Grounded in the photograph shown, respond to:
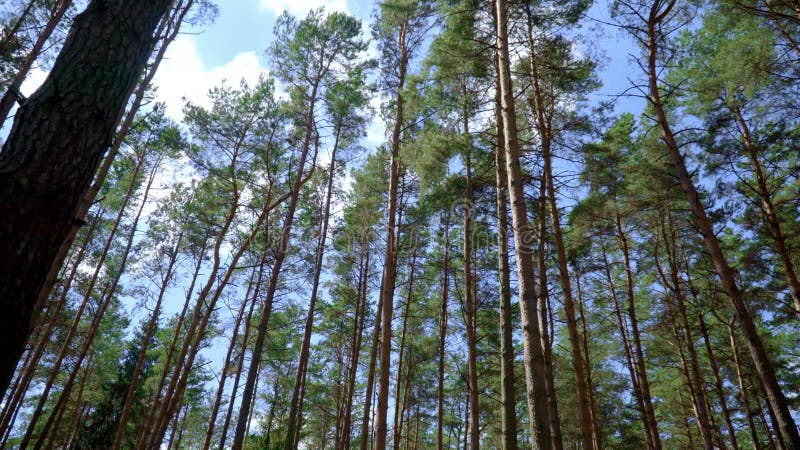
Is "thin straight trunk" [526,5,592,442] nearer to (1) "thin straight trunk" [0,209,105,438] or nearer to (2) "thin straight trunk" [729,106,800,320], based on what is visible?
(2) "thin straight trunk" [729,106,800,320]

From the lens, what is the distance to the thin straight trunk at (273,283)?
27.2 ft

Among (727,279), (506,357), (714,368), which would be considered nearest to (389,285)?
(506,357)

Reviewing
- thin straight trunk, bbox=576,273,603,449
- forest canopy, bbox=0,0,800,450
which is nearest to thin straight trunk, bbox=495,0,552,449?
forest canopy, bbox=0,0,800,450

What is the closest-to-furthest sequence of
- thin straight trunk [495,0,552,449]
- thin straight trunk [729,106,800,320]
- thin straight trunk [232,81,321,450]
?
thin straight trunk [495,0,552,449]
thin straight trunk [232,81,321,450]
thin straight trunk [729,106,800,320]

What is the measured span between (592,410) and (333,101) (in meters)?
12.2

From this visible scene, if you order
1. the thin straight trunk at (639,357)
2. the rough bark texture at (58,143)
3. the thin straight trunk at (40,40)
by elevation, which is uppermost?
the thin straight trunk at (40,40)

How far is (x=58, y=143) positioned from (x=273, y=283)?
8.06 m

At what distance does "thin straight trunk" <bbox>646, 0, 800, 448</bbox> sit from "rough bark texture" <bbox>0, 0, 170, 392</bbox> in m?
8.44

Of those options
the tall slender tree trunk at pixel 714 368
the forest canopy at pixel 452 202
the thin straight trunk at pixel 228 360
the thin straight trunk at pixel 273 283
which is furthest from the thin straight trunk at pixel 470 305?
the thin straight trunk at pixel 228 360

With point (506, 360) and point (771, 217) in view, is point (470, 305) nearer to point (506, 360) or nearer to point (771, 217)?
point (506, 360)

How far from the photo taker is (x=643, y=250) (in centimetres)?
1412

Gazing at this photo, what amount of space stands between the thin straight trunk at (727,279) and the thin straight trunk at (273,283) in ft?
28.1

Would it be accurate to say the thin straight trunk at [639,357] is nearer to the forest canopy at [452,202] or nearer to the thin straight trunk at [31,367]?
the forest canopy at [452,202]

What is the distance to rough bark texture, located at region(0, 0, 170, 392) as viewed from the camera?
153 centimetres
